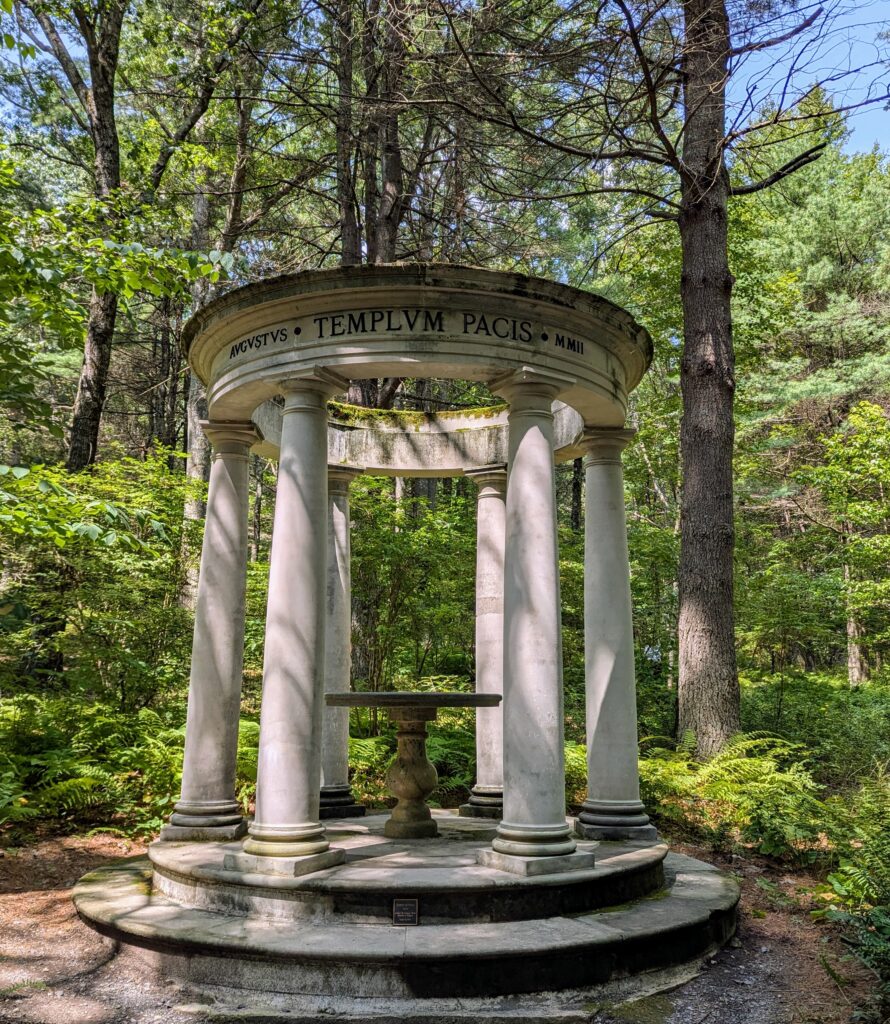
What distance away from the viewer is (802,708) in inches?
848

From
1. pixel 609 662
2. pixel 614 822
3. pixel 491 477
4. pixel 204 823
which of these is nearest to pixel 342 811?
pixel 204 823

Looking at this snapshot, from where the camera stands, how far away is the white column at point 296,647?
27.6 feet

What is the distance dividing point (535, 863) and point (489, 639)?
5.22 meters

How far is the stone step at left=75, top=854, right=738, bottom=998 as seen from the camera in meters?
6.70

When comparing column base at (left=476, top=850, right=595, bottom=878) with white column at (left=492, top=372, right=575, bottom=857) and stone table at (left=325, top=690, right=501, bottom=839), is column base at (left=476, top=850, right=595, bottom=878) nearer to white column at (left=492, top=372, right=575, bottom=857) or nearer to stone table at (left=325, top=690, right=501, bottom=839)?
white column at (left=492, top=372, right=575, bottom=857)

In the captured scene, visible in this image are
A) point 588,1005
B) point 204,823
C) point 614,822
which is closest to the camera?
point 588,1005

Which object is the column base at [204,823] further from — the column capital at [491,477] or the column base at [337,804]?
the column capital at [491,477]

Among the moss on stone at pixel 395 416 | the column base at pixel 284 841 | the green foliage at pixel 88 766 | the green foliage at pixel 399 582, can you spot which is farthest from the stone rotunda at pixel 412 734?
the green foliage at pixel 399 582

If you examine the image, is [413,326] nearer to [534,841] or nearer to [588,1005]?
[534,841]

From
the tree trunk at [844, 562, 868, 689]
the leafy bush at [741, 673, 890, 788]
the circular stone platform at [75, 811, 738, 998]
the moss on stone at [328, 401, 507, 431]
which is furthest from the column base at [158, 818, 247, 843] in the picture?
the tree trunk at [844, 562, 868, 689]

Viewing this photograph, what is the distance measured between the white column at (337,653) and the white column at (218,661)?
1.93 meters

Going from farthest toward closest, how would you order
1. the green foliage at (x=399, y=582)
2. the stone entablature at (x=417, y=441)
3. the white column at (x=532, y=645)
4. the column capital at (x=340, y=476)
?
the green foliage at (x=399, y=582) < the stone entablature at (x=417, y=441) < the column capital at (x=340, y=476) < the white column at (x=532, y=645)

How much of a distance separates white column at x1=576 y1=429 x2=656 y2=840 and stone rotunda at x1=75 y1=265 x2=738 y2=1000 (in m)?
0.03

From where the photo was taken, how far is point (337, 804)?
1266cm
